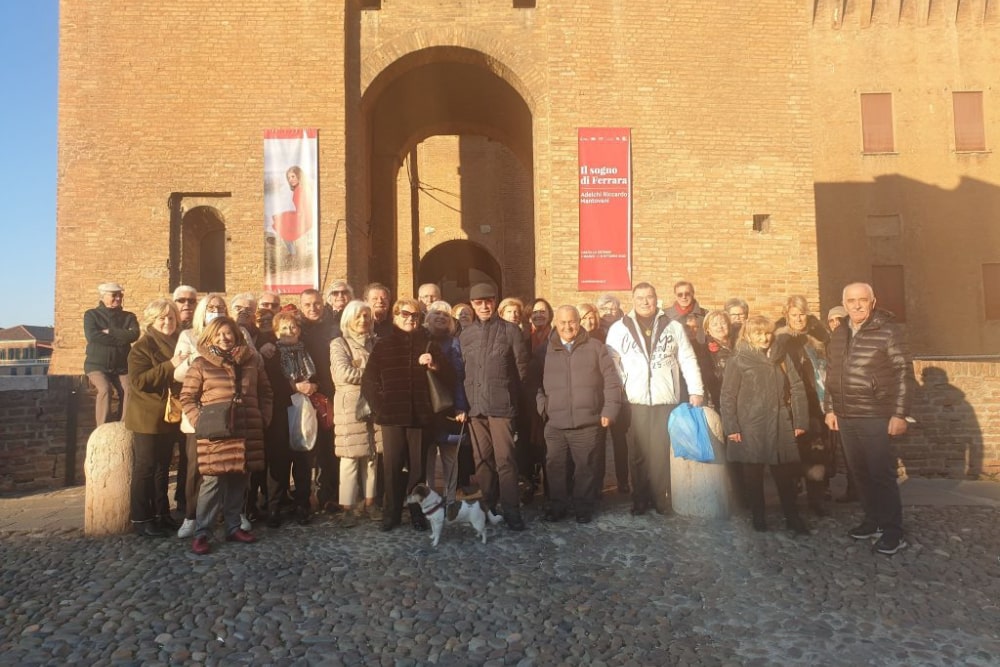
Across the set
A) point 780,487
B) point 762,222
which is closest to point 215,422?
point 780,487

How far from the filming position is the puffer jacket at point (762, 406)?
208 inches

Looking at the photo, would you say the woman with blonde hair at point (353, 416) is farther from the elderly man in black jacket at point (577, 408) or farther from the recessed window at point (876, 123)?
the recessed window at point (876, 123)

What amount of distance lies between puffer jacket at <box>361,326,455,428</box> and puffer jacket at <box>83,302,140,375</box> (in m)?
3.32

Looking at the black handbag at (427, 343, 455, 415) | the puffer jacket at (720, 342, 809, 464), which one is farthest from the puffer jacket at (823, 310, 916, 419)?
the black handbag at (427, 343, 455, 415)

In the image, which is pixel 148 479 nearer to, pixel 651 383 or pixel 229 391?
pixel 229 391

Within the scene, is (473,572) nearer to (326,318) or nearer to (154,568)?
(154,568)

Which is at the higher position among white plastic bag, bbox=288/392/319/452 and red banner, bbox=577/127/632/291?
red banner, bbox=577/127/632/291

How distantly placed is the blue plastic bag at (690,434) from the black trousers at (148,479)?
4279mm

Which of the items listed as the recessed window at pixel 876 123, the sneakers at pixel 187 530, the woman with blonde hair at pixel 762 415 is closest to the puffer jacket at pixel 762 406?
the woman with blonde hair at pixel 762 415

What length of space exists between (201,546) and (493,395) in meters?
2.49

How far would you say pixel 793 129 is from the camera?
11125 mm

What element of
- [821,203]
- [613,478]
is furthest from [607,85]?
[821,203]

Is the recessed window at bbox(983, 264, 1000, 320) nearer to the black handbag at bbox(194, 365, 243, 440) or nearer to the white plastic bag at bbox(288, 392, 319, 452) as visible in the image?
the white plastic bag at bbox(288, 392, 319, 452)

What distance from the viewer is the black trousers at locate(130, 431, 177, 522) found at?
529 cm
